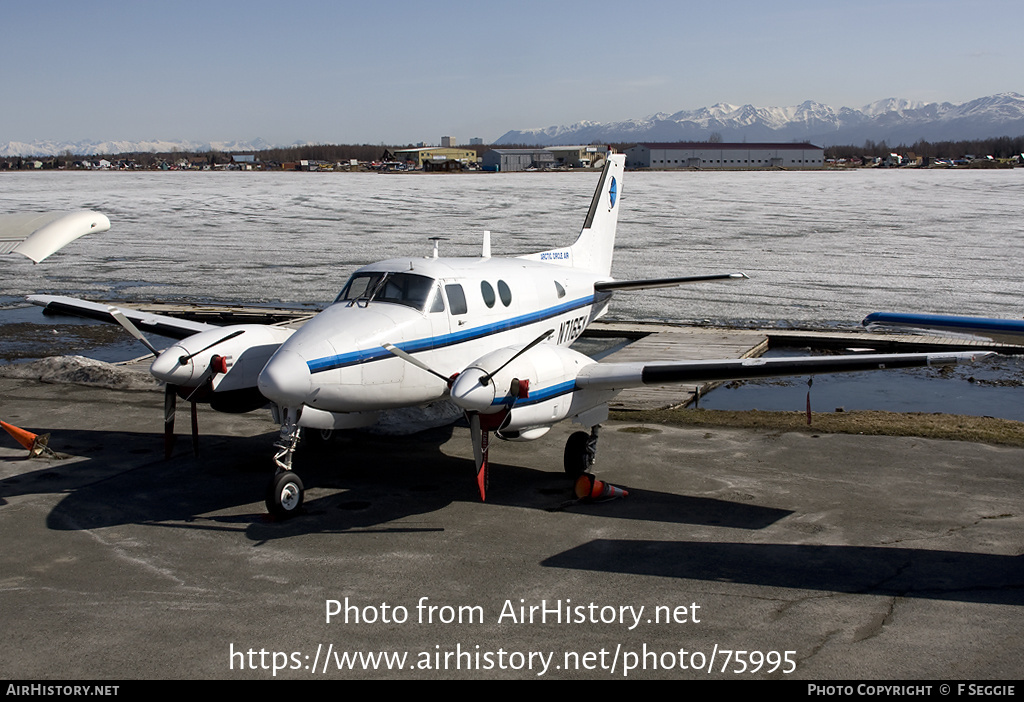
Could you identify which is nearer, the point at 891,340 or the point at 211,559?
the point at 211,559

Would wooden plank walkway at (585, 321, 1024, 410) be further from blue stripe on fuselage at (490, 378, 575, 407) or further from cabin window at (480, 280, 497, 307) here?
blue stripe on fuselage at (490, 378, 575, 407)

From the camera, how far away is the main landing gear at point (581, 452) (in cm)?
1177

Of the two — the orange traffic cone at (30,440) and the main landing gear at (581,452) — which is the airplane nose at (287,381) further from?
the orange traffic cone at (30,440)

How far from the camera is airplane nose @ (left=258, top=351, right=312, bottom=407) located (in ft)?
33.1

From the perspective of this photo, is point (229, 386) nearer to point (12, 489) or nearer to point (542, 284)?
point (12, 489)

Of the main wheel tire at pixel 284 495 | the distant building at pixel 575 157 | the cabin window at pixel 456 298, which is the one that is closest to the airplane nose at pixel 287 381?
the main wheel tire at pixel 284 495

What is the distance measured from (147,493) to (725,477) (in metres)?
7.94

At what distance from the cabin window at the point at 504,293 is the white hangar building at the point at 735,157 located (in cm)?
17625

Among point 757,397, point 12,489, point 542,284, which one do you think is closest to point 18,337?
point 12,489

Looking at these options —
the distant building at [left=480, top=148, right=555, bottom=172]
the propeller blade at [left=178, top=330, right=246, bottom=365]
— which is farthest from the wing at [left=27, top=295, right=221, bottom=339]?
the distant building at [left=480, top=148, right=555, bottom=172]

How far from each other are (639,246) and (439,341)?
29.8 m

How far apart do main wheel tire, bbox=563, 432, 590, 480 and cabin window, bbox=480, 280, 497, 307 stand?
7.58 feet

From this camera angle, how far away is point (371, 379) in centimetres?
1088

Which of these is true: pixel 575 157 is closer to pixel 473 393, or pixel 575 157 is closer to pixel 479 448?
pixel 479 448
